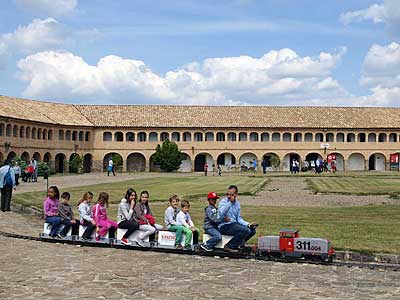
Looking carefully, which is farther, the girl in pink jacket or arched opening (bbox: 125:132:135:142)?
arched opening (bbox: 125:132:135:142)

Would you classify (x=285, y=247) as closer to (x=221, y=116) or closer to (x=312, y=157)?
(x=221, y=116)

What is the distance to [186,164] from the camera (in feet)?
200

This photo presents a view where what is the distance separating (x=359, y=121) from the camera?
61531mm

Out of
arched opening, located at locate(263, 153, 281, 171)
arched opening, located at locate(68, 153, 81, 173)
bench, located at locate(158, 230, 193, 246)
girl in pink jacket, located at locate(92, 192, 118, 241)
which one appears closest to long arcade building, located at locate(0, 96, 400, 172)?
arched opening, located at locate(263, 153, 281, 171)

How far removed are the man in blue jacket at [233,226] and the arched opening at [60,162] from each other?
47476 mm

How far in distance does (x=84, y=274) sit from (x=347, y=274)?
3.88 meters

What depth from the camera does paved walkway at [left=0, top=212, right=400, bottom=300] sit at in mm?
7309

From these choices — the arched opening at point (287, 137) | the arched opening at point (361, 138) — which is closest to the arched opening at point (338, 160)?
the arched opening at point (361, 138)

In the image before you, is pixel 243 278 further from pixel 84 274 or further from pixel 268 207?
pixel 268 207

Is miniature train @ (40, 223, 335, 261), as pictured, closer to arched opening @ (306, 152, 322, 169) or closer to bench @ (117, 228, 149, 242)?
bench @ (117, 228, 149, 242)

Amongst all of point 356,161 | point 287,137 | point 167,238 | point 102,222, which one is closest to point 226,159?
point 287,137

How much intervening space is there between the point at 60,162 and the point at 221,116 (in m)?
17.0

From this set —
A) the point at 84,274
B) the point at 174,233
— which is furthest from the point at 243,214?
the point at 84,274

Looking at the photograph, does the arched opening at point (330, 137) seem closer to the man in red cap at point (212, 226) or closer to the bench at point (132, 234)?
the bench at point (132, 234)
